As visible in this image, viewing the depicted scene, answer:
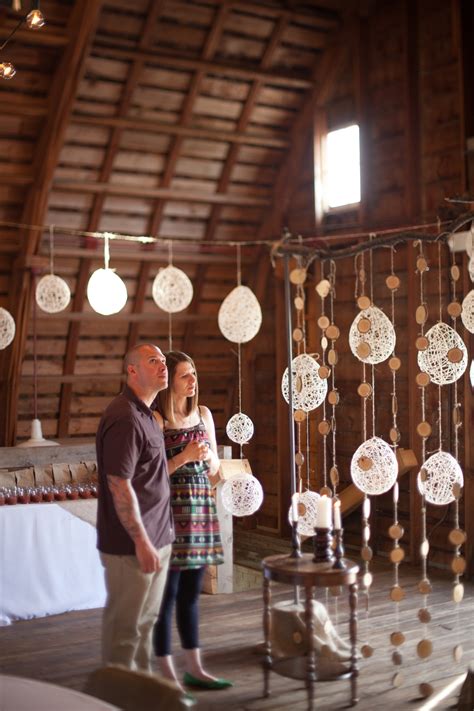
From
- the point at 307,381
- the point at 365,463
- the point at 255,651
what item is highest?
the point at 307,381

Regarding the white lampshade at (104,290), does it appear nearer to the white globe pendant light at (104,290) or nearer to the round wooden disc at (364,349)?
the white globe pendant light at (104,290)

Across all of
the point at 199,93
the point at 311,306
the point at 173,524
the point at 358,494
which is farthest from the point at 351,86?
the point at 173,524

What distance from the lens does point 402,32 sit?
282 inches

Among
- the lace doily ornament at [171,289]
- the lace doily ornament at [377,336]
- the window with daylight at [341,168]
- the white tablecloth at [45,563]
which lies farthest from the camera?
the window with daylight at [341,168]

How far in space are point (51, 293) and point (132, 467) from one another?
3768 millimetres

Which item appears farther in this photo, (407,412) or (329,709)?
(407,412)

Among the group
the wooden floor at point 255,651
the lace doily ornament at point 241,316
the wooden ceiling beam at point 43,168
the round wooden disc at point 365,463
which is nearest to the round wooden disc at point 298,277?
the round wooden disc at point 365,463

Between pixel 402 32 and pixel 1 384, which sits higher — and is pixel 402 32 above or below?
above

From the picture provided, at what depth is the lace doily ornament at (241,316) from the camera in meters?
6.96

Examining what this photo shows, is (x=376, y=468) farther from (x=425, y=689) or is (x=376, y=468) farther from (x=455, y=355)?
(x=425, y=689)

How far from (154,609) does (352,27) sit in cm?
547

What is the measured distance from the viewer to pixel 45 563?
5422mm

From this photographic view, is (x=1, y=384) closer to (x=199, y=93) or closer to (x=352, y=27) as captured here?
(x=199, y=93)

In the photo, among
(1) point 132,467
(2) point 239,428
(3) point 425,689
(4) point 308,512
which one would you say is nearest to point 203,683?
(3) point 425,689
